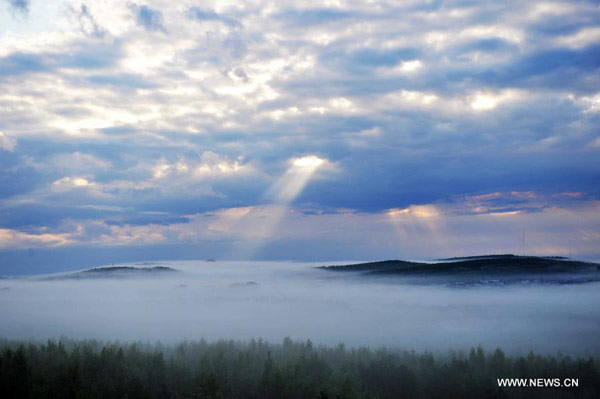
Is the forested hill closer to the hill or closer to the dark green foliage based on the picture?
the hill

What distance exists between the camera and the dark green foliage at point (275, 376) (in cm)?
2073

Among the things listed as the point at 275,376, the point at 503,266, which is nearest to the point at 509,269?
the point at 503,266

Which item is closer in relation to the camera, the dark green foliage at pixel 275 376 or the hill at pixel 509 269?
the dark green foliage at pixel 275 376

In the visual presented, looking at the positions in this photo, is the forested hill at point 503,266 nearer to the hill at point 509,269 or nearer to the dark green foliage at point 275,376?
the hill at point 509,269

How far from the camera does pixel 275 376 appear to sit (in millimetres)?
21922

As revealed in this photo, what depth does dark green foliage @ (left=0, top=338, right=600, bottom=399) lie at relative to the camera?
20734 mm

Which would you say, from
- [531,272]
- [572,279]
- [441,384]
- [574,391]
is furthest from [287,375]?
[531,272]

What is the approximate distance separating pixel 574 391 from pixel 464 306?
41845 millimetres

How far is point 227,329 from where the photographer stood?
60250 mm

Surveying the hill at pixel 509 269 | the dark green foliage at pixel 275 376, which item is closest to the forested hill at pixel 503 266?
the hill at pixel 509 269

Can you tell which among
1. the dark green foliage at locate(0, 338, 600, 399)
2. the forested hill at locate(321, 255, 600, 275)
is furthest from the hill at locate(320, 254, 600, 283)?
the dark green foliage at locate(0, 338, 600, 399)

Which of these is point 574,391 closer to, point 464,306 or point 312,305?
point 464,306

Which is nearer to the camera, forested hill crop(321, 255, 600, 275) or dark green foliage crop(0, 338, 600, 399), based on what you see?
dark green foliage crop(0, 338, 600, 399)

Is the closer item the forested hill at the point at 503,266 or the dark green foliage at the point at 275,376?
the dark green foliage at the point at 275,376
